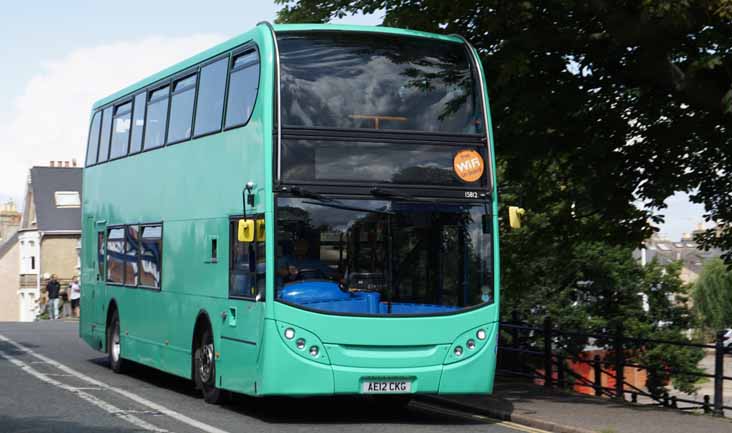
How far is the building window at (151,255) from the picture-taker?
59.1 ft

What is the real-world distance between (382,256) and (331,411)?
277cm

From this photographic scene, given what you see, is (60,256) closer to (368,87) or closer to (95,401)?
(95,401)

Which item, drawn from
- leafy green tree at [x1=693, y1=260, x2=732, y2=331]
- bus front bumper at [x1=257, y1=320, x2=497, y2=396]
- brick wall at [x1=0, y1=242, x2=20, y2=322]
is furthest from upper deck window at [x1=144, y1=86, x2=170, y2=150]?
leafy green tree at [x1=693, y1=260, x2=732, y2=331]

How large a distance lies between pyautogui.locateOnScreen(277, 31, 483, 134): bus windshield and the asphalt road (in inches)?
125

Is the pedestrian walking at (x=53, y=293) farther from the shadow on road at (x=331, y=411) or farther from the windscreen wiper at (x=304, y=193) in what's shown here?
the windscreen wiper at (x=304, y=193)

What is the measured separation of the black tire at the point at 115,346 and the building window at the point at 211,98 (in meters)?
5.60

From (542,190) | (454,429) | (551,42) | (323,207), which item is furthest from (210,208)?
(542,190)

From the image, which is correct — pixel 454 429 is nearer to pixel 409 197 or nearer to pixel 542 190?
pixel 409 197

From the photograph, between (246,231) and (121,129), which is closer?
(246,231)

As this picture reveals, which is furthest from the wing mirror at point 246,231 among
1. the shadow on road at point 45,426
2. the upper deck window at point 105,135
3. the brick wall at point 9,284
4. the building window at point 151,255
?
the brick wall at point 9,284

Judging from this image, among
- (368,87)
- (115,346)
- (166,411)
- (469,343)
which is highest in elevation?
(368,87)

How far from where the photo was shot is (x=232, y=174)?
1467cm

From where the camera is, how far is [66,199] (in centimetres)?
8881

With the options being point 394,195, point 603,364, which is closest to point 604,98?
point 603,364
